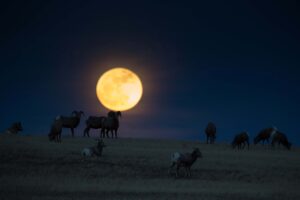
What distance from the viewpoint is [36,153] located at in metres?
38.7

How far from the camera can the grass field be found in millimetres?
30547

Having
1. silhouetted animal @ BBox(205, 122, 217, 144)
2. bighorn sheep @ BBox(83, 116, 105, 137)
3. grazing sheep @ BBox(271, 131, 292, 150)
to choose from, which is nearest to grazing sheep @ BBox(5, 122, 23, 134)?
bighorn sheep @ BBox(83, 116, 105, 137)

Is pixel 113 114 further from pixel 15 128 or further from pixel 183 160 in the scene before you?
pixel 183 160

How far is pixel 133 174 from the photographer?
1374 inches

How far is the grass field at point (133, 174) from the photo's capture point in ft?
100

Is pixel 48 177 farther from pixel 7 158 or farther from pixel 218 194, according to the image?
pixel 218 194

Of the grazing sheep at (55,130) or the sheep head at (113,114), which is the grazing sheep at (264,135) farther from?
the grazing sheep at (55,130)

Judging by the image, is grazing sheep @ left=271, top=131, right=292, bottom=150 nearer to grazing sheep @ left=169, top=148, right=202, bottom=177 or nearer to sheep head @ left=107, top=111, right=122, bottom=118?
sheep head @ left=107, top=111, right=122, bottom=118

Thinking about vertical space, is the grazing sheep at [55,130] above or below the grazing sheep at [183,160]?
above

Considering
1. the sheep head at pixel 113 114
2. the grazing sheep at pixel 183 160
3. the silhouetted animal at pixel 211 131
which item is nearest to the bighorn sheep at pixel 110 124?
the sheep head at pixel 113 114

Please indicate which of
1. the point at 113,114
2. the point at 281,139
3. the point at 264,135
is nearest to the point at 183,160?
the point at 281,139

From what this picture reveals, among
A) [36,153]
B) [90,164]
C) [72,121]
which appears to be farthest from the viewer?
[72,121]

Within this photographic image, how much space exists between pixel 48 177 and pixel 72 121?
19.3 metres

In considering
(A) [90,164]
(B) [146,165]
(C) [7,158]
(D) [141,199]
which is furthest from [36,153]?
(D) [141,199]
